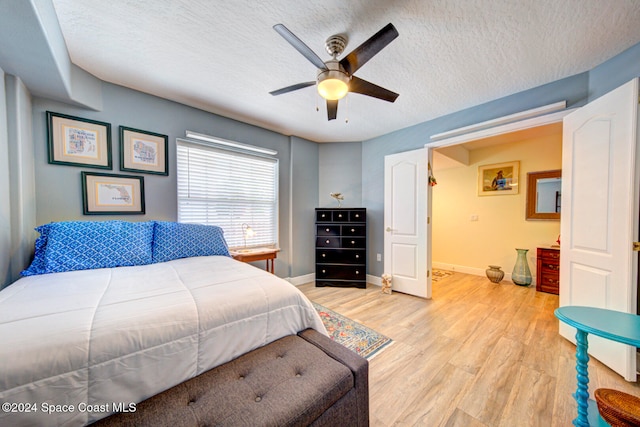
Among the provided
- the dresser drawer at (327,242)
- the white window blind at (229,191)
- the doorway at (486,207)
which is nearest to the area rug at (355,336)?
the dresser drawer at (327,242)

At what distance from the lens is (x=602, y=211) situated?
69.2 inches

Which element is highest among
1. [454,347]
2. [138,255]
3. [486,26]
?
[486,26]

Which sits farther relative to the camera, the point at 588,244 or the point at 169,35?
the point at 588,244

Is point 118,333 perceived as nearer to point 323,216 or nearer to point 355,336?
point 355,336

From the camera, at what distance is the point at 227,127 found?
3.02m

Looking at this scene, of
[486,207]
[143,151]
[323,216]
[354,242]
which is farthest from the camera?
[486,207]

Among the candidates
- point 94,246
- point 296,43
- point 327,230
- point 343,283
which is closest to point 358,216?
point 327,230

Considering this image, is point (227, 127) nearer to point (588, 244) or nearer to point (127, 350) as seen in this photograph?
point (127, 350)

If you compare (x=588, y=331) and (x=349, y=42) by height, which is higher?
(x=349, y=42)

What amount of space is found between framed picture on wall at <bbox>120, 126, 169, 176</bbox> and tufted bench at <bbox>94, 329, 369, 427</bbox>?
234 centimetres

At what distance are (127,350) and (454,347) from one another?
2313 mm

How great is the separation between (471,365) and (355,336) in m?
0.92

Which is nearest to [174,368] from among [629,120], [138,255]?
[138,255]

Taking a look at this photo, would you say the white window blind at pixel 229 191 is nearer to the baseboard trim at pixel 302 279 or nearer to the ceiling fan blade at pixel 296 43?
the baseboard trim at pixel 302 279
